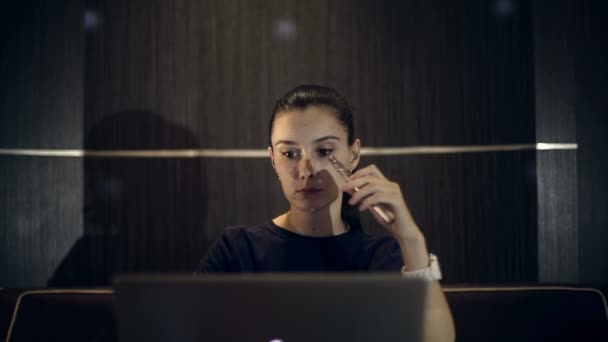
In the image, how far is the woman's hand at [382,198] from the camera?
1074 mm

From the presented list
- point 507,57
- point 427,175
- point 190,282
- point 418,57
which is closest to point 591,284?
point 427,175

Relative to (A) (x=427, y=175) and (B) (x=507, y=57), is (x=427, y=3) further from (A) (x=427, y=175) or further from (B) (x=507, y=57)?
(A) (x=427, y=175)

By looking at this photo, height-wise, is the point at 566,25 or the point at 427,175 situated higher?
the point at 566,25

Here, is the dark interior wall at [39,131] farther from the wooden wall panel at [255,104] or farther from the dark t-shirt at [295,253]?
the dark t-shirt at [295,253]

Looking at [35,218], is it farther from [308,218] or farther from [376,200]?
[376,200]

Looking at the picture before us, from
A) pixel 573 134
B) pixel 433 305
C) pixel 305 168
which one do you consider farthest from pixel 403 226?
pixel 573 134

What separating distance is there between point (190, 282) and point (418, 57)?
1301 millimetres

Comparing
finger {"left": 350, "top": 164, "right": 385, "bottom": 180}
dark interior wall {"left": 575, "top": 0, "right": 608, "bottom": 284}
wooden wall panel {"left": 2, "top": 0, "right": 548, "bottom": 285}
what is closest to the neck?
wooden wall panel {"left": 2, "top": 0, "right": 548, "bottom": 285}

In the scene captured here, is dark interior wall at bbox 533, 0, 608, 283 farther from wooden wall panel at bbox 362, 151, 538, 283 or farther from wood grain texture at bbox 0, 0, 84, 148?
wood grain texture at bbox 0, 0, 84, 148

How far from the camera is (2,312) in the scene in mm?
1424

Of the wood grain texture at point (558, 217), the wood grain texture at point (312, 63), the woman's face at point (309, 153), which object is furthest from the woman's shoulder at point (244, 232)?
the wood grain texture at point (558, 217)

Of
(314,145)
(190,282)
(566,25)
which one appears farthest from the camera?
(566,25)

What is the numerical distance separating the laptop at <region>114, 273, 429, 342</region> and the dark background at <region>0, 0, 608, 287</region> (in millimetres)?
1033

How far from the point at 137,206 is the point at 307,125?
70 centimetres
